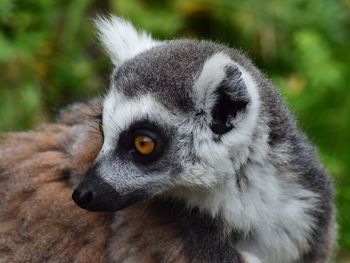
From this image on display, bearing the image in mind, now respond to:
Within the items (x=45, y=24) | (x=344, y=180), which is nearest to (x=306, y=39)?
(x=344, y=180)

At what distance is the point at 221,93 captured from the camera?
4.42m

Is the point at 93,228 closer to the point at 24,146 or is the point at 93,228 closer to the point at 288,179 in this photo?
the point at 24,146

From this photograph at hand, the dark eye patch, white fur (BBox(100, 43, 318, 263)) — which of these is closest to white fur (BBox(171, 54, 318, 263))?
white fur (BBox(100, 43, 318, 263))

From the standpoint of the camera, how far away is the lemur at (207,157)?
440cm

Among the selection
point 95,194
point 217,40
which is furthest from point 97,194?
point 217,40

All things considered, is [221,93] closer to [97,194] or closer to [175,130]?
[175,130]

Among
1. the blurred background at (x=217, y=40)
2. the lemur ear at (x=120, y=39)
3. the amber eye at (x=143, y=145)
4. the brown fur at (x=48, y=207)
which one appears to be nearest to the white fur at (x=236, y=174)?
the amber eye at (x=143, y=145)

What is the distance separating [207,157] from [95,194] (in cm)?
66

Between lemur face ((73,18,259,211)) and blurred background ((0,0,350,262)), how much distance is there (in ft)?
8.08

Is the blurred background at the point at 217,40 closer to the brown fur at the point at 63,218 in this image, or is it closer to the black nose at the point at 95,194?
the brown fur at the point at 63,218

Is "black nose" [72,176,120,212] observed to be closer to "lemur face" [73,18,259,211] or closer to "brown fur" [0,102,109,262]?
"lemur face" [73,18,259,211]

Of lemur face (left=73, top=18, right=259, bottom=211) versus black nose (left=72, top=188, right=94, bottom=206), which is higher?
lemur face (left=73, top=18, right=259, bottom=211)

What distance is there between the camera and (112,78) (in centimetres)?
482

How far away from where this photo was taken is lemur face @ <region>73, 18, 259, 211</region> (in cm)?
438
